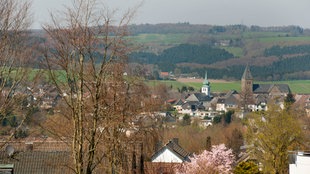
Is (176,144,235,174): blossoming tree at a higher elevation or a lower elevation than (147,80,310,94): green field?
higher

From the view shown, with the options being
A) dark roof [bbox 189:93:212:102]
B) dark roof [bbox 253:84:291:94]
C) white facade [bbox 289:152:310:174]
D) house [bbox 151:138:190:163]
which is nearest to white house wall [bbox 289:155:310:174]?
white facade [bbox 289:152:310:174]

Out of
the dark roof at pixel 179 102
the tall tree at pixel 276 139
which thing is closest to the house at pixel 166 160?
the tall tree at pixel 276 139

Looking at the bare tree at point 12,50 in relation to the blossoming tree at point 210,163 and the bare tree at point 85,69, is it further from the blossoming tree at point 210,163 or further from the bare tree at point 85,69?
the blossoming tree at point 210,163

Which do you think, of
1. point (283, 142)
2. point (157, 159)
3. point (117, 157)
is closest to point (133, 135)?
point (117, 157)

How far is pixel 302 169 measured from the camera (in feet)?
93.4

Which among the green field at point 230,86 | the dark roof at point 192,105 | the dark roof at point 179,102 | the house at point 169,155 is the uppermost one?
the house at point 169,155

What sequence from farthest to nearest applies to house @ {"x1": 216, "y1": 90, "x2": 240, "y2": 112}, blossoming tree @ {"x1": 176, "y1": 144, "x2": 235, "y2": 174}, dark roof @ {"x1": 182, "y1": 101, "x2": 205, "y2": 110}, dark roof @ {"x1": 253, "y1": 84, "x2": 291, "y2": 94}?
dark roof @ {"x1": 253, "y1": 84, "x2": 291, "y2": 94} < dark roof @ {"x1": 182, "y1": 101, "x2": 205, "y2": 110} < house @ {"x1": 216, "y1": 90, "x2": 240, "y2": 112} < blossoming tree @ {"x1": 176, "y1": 144, "x2": 235, "y2": 174}

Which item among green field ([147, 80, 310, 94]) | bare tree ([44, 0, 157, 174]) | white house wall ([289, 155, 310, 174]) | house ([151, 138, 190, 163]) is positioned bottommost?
green field ([147, 80, 310, 94])

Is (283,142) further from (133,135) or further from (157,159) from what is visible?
(133,135)

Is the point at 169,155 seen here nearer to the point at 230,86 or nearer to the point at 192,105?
the point at 192,105

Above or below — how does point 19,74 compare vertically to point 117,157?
above

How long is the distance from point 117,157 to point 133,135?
2.49 m

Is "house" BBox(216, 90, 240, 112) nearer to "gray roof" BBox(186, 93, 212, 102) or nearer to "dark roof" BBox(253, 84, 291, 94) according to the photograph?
"gray roof" BBox(186, 93, 212, 102)

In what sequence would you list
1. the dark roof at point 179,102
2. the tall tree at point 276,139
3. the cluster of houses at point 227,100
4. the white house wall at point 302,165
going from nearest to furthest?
the white house wall at point 302,165, the tall tree at point 276,139, the cluster of houses at point 227,100, the dark roof at point 179,102
